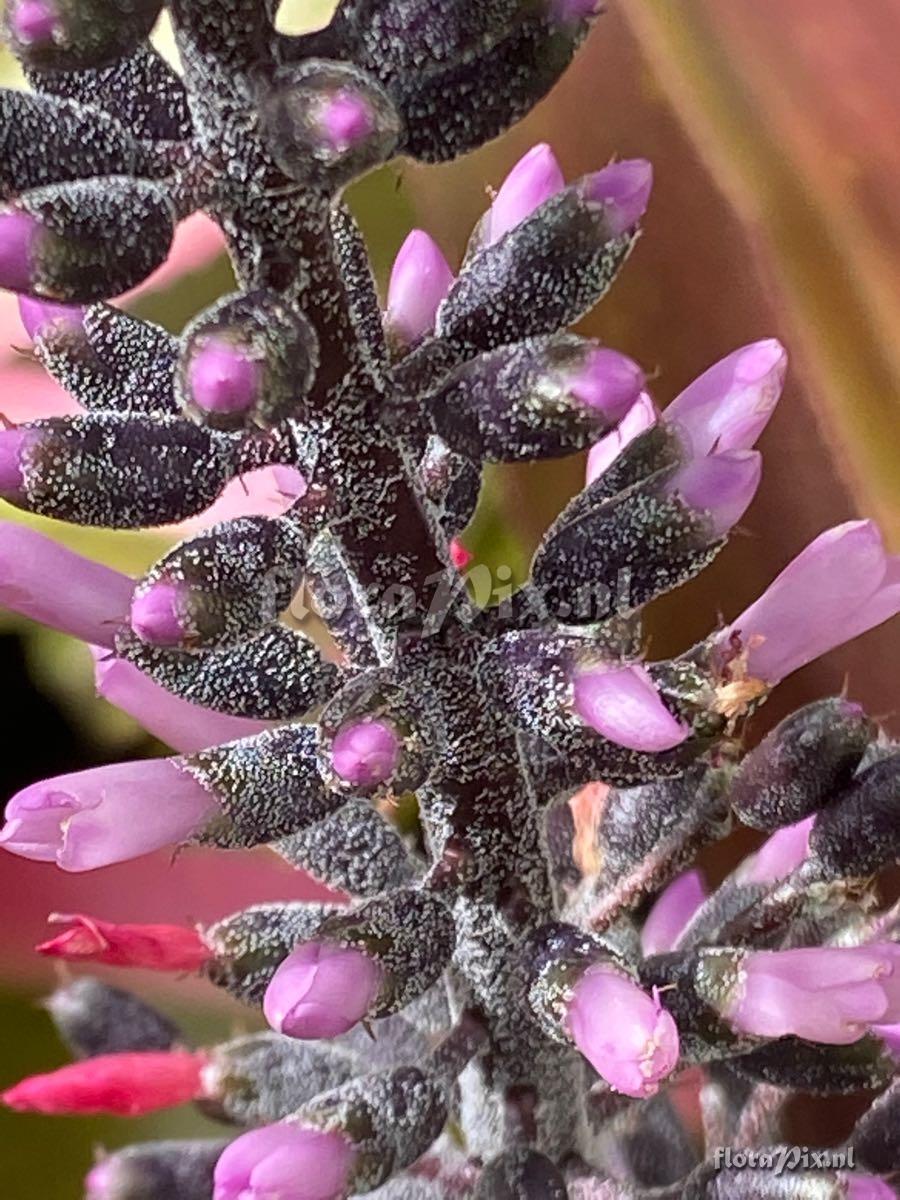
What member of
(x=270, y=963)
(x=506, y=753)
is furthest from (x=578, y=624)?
(x=270, y=963)

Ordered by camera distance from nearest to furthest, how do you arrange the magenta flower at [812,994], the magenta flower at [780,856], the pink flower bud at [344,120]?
the pink flower bud at [344,120] → the magenta flower at [812,994] → the magenta flower at [780,856]

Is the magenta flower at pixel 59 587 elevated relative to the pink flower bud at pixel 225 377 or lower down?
lower down

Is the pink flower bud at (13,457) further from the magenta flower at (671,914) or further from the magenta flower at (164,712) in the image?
the magenta flower at (671,914)

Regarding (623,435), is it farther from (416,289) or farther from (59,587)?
(59,587)

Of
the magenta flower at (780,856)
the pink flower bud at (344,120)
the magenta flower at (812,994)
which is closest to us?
the pink flower bud at (344,120)

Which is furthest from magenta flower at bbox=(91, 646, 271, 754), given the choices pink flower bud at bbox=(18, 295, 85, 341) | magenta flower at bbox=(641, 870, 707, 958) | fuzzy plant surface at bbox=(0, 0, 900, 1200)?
magenta flower at bbox=(641, 870, 707, 958)

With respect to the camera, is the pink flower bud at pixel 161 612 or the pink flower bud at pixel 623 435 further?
the pink flower bud at pixel 623 435

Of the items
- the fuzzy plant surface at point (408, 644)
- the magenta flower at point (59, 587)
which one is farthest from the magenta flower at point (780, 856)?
the magenta flower at point (59, 587)
